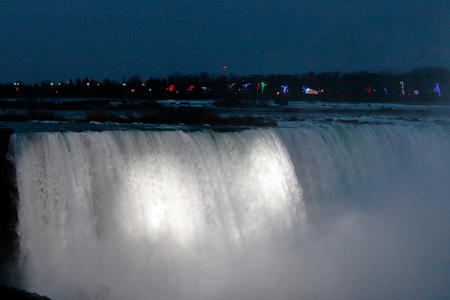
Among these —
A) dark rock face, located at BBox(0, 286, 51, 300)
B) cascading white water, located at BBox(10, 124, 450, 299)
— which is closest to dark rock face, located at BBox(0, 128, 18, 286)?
cascading white water, located at BBox(10, 124, 450, 299)

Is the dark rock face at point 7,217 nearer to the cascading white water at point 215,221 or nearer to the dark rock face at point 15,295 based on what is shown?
the cascading white water at point 215,221

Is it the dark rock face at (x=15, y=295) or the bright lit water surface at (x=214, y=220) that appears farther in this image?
the bright lit water surface at (x=214, y=220)

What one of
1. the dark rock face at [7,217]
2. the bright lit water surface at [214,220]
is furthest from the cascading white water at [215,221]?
the dark rock face at [7,217]

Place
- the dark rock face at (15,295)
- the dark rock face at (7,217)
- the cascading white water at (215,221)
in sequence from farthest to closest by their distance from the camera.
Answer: the cascading white water at (215,221) < the dark rock face at (7,217) < the dark rock face at (15,295)

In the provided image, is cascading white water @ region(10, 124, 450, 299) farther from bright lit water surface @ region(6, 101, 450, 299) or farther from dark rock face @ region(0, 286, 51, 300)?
dark rock face @ region(0, 286, 51, 300)

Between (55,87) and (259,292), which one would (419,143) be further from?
(55,87)

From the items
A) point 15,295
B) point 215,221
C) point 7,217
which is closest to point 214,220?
point 215,221

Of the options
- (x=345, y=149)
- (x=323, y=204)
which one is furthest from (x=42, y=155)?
(x=345, y=149)
